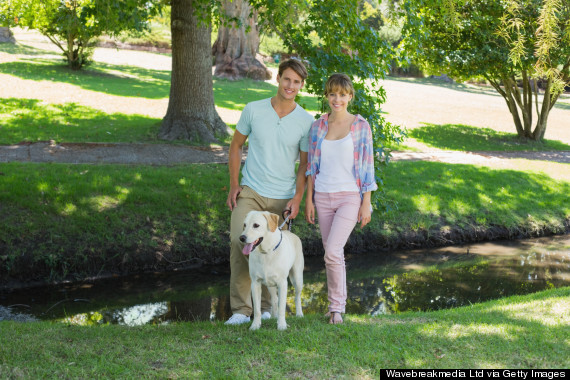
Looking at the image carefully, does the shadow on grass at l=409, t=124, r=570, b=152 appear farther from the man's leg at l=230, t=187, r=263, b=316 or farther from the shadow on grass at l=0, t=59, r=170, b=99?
the man's leg at l=230, t=187, r=263, b=316

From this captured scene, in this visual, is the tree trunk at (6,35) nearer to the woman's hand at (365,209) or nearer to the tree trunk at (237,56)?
the tree trunk at (237,56)

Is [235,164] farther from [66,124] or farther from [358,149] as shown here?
[66,124]

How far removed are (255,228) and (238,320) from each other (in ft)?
4.24

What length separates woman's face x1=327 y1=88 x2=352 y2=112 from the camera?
5.26m

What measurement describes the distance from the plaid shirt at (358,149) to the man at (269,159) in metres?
0.21

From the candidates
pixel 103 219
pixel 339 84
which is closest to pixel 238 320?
pixel 339 84

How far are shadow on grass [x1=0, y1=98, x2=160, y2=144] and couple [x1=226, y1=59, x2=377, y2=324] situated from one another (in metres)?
9.63

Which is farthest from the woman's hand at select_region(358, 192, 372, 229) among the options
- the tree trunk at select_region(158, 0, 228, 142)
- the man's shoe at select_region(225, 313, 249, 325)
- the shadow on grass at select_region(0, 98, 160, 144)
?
the shadow on grass at select_region(0, 98, 160, 144)

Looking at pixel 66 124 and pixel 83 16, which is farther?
pixel 66 124

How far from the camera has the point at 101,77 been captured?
26422 millimetres

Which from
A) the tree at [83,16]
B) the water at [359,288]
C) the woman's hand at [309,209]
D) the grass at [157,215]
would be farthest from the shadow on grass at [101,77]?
the woman's hand at [309,209]

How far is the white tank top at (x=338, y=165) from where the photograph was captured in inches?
209

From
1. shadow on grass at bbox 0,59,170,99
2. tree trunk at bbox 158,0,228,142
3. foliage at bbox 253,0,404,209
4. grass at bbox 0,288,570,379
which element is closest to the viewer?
grass at bbox 0,288,570,379

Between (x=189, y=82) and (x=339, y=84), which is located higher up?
(x=339, y=84)
